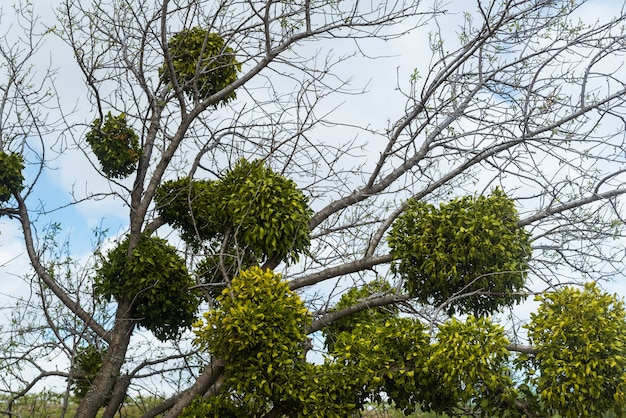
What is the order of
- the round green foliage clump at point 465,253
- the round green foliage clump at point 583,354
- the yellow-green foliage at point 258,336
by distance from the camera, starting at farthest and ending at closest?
the round green foliage clump at point 465,253 < the yellow-green foliage at point 258,336 < the round green foliage clump at point 583,354

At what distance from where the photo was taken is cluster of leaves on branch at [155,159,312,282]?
948 cm

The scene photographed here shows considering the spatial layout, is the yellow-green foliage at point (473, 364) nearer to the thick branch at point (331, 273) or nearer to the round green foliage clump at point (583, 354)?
the round green foliage clump at point (583, 354)

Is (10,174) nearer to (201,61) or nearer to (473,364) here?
(201,61)

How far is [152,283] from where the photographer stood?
33.4 feet

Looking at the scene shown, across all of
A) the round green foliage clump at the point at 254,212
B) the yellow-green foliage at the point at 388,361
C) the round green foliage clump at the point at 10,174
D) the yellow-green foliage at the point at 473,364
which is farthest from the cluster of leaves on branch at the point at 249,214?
the yellow-green foliage at the point at 473,364

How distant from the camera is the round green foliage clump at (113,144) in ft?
36.5

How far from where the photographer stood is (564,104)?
9.92 metres

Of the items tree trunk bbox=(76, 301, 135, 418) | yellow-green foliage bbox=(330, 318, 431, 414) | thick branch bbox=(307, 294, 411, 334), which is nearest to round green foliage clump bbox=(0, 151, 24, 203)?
tree trunk bbox=(76, 301, 135, 418)

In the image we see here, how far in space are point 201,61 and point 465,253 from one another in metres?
4.73

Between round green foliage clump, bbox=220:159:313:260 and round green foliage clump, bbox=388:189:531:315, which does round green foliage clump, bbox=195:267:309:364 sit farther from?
round green foliage clump, bbox=388:189:531:315

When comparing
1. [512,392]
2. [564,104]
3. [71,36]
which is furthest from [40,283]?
[564,104]

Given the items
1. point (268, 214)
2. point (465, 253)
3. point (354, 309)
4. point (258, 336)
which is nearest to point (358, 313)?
point (354, 309)

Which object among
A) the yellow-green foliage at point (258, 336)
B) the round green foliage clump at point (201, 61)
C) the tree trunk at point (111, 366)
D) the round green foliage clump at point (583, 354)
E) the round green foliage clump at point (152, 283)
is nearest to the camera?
the round green foliage clump at point (583, 354)

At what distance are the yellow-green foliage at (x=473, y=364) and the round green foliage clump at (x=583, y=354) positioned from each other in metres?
0.42
